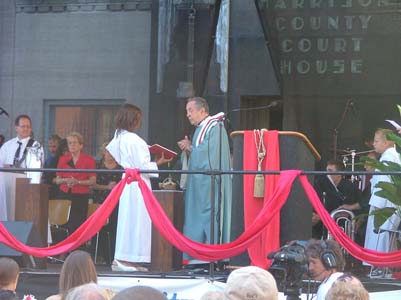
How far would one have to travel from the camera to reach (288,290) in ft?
19.5

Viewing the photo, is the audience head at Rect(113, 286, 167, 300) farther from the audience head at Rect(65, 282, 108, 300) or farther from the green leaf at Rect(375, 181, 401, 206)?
the green leaf at Rect(375, 181, 401, 206)

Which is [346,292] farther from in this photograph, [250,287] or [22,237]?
[22,237]

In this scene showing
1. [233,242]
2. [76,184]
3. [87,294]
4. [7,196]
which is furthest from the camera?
[76,184]

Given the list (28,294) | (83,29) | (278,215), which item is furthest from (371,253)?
(83,29)

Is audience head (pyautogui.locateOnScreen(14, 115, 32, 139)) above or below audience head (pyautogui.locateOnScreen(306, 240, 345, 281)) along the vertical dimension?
above

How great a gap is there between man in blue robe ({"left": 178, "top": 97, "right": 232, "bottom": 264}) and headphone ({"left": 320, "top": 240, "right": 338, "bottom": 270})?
2.76m

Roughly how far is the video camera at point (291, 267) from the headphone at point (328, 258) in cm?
16

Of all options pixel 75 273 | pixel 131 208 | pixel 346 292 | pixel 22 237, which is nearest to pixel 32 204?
pixel 22 237

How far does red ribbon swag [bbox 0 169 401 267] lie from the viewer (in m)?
7.90

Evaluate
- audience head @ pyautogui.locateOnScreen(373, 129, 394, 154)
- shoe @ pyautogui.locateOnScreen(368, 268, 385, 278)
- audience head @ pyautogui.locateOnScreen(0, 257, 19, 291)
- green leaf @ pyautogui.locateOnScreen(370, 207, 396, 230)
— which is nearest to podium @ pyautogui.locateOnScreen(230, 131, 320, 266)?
green leaf @ pyautogui.locateOnScreen(370, 207, 396, 230)

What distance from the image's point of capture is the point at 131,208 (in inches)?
356

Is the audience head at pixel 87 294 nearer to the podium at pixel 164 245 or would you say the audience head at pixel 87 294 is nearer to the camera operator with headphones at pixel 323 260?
the camera operator with headphones at pixel 323 260

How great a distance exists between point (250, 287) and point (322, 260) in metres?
2.62

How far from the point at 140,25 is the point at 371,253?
7750 millimetres
